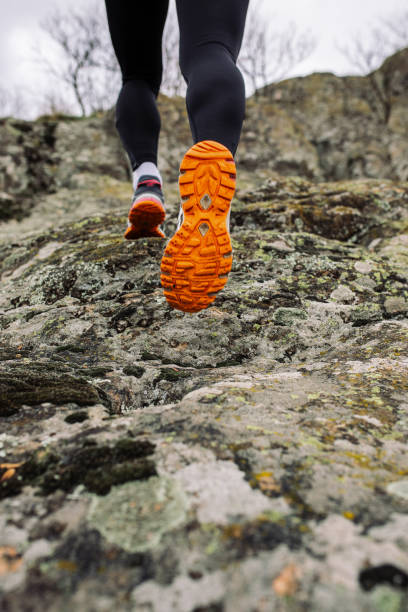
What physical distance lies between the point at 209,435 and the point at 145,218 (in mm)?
1255

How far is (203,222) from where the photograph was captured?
1071mm

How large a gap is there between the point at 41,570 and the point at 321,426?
517mm

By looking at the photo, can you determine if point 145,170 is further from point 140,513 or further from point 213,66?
point 140,513

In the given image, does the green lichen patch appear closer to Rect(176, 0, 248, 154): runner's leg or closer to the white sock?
Rect(176, 0, 248, 154): runner's leg

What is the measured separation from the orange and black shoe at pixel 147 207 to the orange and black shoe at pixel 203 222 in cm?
53

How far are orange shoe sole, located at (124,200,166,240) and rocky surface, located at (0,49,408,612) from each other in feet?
0.46

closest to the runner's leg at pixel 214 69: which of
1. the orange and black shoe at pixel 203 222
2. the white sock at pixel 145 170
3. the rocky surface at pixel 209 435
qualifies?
the orange and black shoe at pixel 203 222

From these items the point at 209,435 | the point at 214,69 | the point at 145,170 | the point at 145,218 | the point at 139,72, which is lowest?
the point at 209,435

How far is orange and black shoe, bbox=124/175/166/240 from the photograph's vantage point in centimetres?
159

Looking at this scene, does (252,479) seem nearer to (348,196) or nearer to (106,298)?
(106,298)

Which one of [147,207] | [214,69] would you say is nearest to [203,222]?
[214,69]

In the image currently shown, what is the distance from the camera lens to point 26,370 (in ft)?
3.20

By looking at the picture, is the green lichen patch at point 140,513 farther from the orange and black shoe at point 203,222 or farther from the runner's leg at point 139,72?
the runner's leg at point 139,72

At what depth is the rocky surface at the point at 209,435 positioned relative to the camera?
1.25 feet
